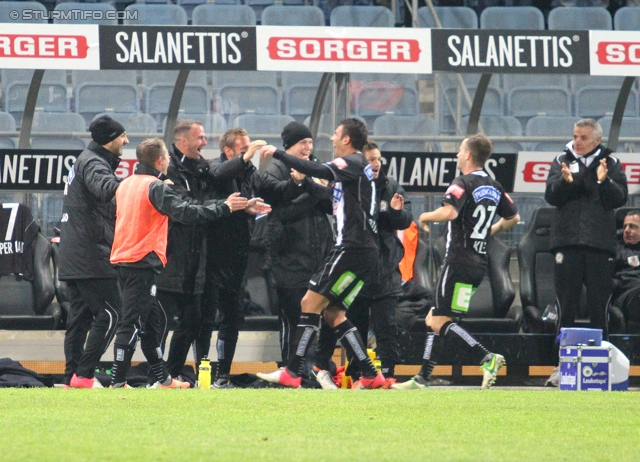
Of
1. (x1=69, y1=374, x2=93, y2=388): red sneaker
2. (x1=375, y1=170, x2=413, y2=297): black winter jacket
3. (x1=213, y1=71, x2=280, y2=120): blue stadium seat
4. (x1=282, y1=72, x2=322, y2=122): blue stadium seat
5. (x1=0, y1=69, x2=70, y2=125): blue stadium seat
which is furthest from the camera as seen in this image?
(x1=213, y1=71, x2=280, y2=120): blue stadium seat

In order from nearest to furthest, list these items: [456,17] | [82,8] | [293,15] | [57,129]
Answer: [57,129], [82,8], [293,15], [456,17]

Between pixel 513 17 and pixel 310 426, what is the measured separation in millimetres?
10292

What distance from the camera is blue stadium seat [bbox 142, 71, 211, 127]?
10844 millimetres

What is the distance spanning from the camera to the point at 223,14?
13805 millimetres

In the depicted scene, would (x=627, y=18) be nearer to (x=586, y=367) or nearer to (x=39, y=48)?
(x=586, y=367)


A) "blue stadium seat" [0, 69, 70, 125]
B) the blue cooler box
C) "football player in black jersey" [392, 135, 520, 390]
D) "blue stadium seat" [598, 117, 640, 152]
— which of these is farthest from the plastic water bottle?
"blue stadium seat" [598, 117, 640, 152]

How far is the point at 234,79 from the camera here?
37.7 feet

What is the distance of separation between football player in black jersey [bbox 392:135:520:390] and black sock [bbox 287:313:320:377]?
0.75m

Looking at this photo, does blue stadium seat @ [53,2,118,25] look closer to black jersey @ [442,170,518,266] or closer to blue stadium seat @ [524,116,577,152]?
blue stadium seat @ [524,116,577,152]

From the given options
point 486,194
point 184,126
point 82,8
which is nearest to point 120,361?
point 184,126

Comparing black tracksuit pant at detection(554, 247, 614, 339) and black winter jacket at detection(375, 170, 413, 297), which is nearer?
black winter jacket at detection(375, 170, 413, 297)

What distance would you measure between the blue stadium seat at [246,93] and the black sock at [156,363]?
12.8 ft

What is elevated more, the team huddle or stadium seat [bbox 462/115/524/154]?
stadium seat [bbox 462/115/524/154]

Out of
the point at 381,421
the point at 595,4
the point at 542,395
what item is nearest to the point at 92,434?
the point at 381,421
